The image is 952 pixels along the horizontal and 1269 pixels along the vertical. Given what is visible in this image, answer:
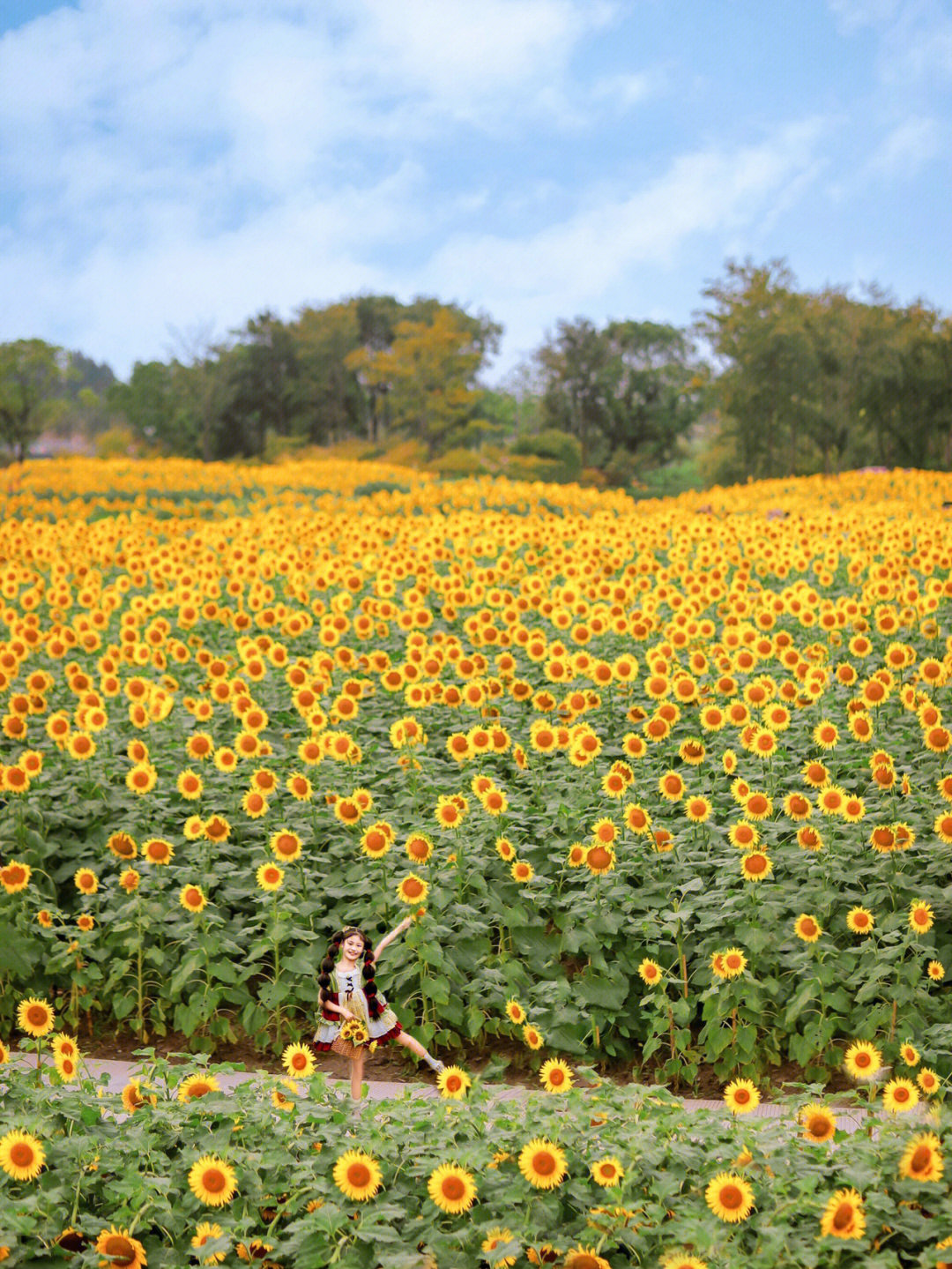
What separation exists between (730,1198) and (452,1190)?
78 cm

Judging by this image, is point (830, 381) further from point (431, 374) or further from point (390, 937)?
point (390, 937)

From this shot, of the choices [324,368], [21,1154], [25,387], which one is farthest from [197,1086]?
[324,368]

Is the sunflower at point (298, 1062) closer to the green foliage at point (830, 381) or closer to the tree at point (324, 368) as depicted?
the green foliage at point (830, 381)

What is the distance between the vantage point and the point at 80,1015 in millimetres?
6109

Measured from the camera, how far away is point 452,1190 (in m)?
3.33

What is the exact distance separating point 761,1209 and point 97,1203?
6.64ft

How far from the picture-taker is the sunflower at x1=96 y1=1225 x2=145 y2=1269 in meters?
3.23

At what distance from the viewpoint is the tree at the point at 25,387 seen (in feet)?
157

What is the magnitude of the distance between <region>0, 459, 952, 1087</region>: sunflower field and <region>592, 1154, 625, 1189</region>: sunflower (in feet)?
4.51

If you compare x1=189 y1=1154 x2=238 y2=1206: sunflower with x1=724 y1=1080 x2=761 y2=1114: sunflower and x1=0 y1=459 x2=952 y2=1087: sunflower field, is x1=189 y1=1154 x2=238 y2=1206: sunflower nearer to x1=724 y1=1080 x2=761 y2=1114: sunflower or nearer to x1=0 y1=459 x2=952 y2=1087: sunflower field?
x1=724 y1=1080 x2=761 y2=1114: sunflower

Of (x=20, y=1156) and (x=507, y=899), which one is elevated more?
(x=507, y=899)

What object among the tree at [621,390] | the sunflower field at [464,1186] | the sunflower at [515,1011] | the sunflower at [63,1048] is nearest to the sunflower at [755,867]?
the sunflower at [515,1011]

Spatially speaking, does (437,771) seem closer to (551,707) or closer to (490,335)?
(551,707)

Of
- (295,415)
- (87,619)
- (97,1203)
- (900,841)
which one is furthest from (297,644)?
(295,415)
